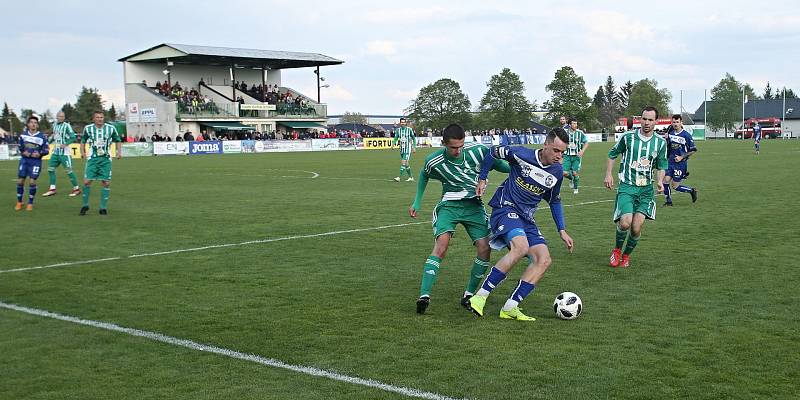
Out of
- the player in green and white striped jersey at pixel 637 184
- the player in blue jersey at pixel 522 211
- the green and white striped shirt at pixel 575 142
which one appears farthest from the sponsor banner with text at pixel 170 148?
the player in blue jersey at pixel 522 211

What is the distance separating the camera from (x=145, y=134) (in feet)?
244

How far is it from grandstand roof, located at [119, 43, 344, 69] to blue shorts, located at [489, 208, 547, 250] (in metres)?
70.3

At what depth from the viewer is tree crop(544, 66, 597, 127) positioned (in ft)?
368

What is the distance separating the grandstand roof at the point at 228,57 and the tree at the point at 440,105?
1188 inches

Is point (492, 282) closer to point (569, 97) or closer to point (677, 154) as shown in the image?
point (677, 154)

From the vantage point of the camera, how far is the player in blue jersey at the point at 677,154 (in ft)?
61.1

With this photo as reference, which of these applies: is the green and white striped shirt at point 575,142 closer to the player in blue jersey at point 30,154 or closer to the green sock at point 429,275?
the player in blue jersey at point 30,154

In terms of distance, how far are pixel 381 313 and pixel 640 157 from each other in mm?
4818

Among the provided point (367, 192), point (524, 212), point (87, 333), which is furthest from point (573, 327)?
point (367, 192)

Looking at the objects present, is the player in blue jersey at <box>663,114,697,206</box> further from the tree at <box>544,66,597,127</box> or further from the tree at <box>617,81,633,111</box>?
the tree at <box>617,81,633,111</box>

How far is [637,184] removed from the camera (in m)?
10.8

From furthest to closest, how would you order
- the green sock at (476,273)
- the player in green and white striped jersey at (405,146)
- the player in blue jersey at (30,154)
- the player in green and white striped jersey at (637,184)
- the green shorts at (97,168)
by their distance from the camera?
the player in green and white striped jersey at (405,146)
the player in blue jersey at (30,154)
the green shorts at (97,168)
the player in green and white striped jersey at (637,184)
the green sock at (476,273)

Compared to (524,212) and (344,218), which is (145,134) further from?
(524,212)

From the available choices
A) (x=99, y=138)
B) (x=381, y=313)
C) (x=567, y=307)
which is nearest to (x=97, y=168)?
(x=99, y=138)
